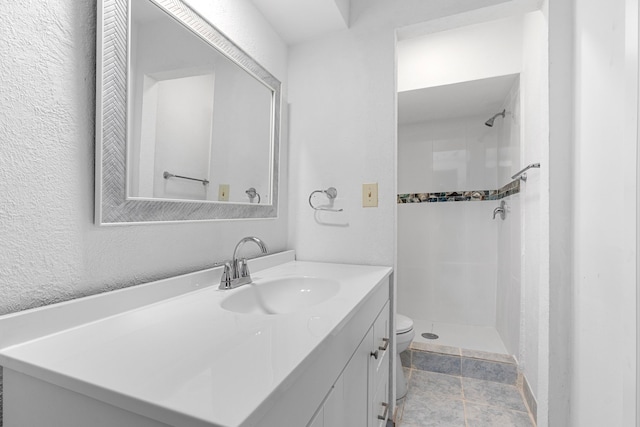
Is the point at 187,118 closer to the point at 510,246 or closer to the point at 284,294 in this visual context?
the point at 284,294

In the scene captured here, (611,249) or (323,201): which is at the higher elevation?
(323,201)

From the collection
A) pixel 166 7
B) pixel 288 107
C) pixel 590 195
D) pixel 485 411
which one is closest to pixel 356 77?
pixel 288 107

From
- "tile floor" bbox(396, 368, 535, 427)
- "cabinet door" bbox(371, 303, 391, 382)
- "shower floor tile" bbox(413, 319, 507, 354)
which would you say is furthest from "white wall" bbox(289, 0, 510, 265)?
"shower floor tile" bbox(413, 319, 507, 354)

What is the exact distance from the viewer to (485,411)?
162 centimetres

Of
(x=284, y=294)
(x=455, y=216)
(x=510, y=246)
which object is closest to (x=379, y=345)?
(x=284, y=294)

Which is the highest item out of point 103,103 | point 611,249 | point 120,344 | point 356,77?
point 356,77

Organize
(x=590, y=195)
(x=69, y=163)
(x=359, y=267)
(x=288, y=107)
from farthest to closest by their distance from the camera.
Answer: (x=288, y=107) < (x=359, y=267) < (x=590, y=195) < (x=69, y=163)

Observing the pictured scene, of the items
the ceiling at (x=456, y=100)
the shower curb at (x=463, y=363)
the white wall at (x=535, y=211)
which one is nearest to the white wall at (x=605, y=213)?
the white wall at (x=535, y=211)

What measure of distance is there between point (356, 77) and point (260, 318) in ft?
4.31

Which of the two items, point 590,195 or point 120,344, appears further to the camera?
point 590,195

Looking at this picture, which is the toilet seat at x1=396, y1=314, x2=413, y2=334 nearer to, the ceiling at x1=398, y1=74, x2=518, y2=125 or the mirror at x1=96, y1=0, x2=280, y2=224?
the mirror at x1=96, y1=0, x2=280, y2=224

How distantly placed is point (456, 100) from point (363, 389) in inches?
83.9

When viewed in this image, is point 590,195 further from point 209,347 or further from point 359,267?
point 209,347

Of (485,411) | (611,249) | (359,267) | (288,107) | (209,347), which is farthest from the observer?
(288,107)
